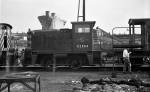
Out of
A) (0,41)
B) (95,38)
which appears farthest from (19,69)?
(95,38)

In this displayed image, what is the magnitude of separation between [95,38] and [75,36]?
1543 millimetres

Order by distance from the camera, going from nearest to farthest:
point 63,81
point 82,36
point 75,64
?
point 63,81 < point 75,64 < point 82,36

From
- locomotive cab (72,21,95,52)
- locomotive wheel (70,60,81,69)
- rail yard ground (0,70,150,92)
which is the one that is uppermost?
locomotive cab (72,21,95,52)

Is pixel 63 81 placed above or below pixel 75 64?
below

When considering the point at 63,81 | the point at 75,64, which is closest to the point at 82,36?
the point at 75,64

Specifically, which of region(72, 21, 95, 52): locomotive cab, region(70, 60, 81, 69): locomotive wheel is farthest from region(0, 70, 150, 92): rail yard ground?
region(72, 21, 95, 52): locomotive cab

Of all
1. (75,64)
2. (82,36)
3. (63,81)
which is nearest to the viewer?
(63,81)

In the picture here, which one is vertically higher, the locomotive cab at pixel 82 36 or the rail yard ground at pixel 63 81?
the locomotive cab at pixel 82 36

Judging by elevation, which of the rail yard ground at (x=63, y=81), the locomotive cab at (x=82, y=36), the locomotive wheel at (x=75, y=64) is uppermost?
the locomotive cab at (x=82, y=36)

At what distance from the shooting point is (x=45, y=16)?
41031mm

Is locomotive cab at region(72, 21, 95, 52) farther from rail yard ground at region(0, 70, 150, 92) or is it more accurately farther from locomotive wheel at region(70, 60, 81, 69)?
rail yard ground at region(0, 70, 150, 92)

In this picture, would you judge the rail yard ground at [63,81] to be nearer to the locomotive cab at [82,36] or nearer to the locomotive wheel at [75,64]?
the locomotive wheel at [75,64]

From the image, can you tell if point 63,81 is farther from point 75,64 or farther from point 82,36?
point 82,36

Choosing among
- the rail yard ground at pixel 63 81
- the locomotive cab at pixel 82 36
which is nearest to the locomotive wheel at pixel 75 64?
the locomotive cab at pixel 82 36
